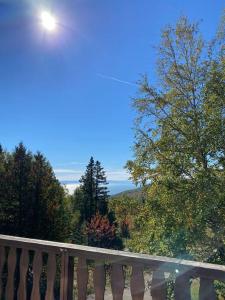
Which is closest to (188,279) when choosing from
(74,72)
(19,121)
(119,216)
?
(119,216)

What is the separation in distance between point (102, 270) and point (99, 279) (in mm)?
59

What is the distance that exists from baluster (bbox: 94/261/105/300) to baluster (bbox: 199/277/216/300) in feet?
2.15

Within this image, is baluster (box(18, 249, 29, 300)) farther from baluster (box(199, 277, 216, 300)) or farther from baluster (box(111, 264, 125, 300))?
baluster (box(199, 277, 216, 300))

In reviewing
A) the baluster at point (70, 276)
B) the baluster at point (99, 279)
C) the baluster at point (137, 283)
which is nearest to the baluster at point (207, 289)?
the baluster at point (137, 283)

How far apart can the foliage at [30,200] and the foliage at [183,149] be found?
1100 centimetres

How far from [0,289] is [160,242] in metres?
7.96

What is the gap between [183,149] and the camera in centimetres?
1044

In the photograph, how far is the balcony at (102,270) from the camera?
1.93 m

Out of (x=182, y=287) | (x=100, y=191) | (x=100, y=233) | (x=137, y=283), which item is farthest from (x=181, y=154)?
(x=100, y=191)

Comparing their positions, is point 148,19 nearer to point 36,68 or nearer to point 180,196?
point 36,68

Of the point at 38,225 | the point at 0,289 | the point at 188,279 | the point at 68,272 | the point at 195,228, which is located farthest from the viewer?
the point at 38,225

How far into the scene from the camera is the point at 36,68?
403 inches

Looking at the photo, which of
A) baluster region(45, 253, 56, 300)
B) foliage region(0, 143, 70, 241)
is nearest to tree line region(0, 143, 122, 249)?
foliage region(0, 143, 70, 241)

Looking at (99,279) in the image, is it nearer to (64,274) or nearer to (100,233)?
(64,274)
